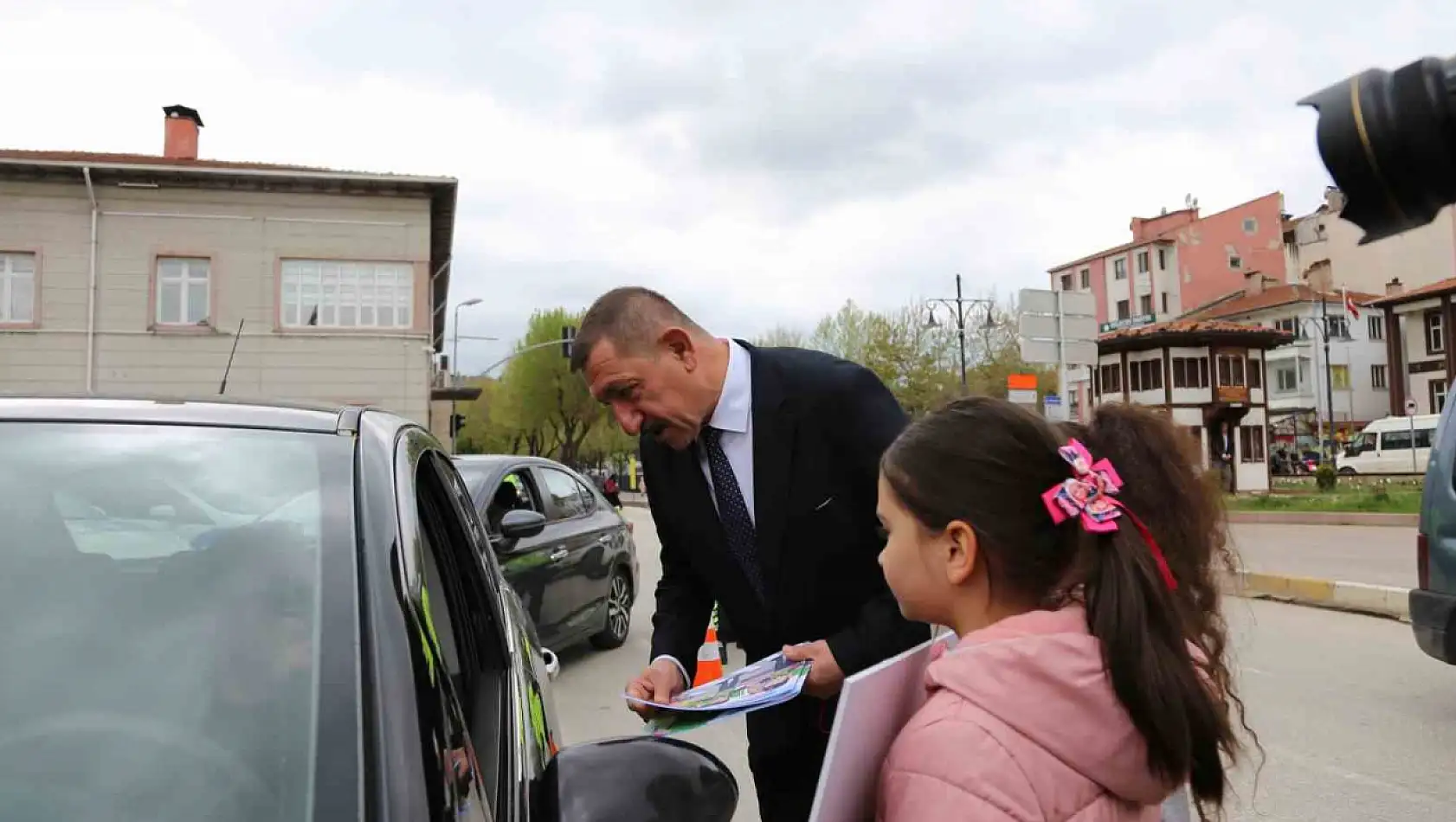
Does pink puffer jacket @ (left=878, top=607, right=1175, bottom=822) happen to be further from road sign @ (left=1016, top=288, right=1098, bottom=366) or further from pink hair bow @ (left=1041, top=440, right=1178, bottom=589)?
road sign @ (left=1016, top=288, right=1098, bottom=366)

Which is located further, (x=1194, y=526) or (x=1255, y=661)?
(x=1255, y=661)

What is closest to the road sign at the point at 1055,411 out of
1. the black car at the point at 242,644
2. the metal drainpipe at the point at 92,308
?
the black car at the point at 242,644

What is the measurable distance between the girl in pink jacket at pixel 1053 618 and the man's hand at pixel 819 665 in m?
0.45

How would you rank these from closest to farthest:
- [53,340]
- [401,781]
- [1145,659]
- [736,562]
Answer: [401,781] < [1145,659] < [736,562] < [53,340]

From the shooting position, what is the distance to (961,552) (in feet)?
4.92

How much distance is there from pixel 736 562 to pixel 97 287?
3108 cm

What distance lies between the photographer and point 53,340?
28219 mm

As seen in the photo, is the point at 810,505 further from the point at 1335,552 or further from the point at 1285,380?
the point at 1285,380

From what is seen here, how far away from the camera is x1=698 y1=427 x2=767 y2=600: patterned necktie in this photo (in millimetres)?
2371

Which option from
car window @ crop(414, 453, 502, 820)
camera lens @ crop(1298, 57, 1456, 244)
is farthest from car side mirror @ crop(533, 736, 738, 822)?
camera lens @ crop(1298, 57, 1456, 244)

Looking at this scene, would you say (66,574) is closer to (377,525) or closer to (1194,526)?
(377,525)

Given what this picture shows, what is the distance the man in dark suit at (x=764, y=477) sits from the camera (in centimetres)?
227

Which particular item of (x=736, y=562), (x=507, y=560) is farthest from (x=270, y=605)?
(x=507, y=560)

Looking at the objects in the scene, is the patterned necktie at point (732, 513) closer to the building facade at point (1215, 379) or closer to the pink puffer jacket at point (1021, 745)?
the pink puffer jacket at point (1021, 745)
